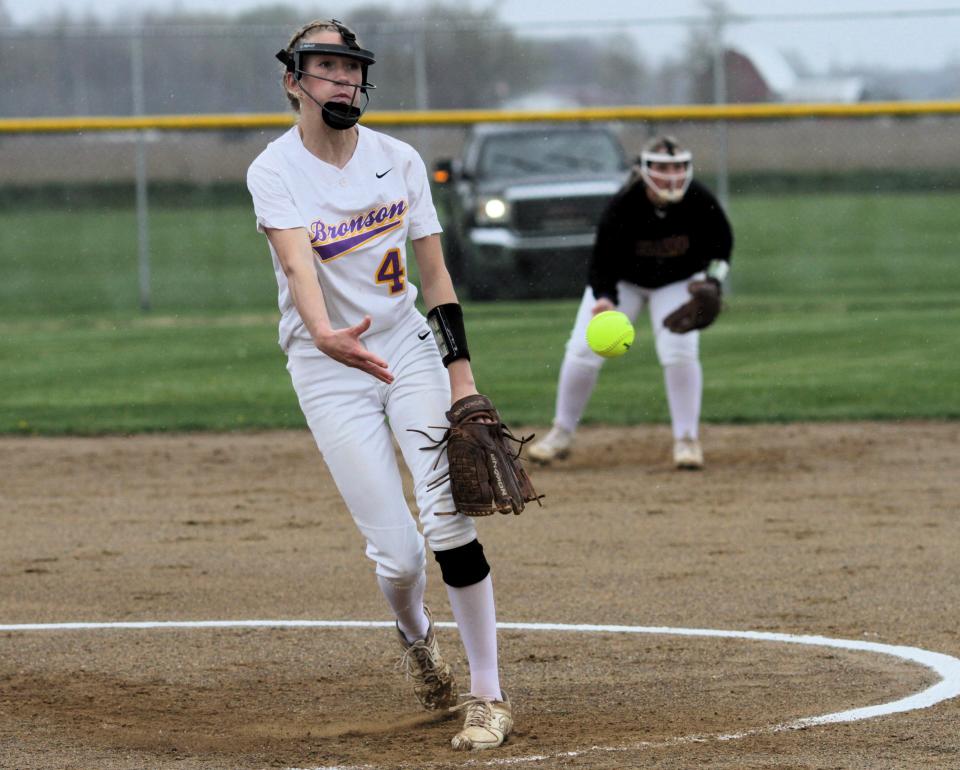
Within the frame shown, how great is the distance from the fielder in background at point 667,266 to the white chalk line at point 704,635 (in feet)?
11.2

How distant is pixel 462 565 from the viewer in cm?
427

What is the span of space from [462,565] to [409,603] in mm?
326

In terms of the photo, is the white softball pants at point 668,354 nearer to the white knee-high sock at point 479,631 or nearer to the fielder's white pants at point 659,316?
the fielder's white pants at point 659,316

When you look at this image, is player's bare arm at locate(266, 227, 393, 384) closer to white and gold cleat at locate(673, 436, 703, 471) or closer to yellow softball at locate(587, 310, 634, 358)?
yellow softball at locate(587, 310, 634, 358)

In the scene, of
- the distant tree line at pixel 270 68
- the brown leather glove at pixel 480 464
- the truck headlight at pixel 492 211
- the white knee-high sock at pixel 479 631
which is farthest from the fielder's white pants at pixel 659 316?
the distant tree line at pixel 270 68

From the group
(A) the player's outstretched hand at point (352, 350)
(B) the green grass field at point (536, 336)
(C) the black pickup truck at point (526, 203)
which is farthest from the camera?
(C) the black pickup truck at point (526, 203)

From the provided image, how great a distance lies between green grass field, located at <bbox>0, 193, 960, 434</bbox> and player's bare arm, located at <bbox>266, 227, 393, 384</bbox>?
6308 millimetres

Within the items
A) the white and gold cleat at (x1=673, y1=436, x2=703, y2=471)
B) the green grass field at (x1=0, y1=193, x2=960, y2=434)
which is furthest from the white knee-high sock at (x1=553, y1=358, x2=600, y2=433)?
the green grass field at (x1=0, y1=193, x2=960, y2=434)

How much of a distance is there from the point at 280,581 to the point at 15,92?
12.7 metres

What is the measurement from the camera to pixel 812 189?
21.6m

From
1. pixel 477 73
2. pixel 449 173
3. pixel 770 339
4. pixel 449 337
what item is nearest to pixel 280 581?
pixel 449 337

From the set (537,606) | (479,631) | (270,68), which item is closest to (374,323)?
(479,631)

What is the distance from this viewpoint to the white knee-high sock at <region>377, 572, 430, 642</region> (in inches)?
176

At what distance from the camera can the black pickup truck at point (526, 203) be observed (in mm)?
16406
